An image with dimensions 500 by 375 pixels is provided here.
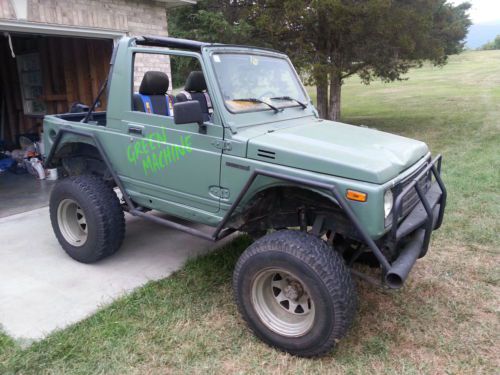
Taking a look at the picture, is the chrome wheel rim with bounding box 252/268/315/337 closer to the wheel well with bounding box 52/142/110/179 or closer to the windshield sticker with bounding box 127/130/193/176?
the windshield sticker with bounding box 127/130/193/176

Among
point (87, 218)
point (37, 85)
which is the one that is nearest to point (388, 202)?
point (87, 218)

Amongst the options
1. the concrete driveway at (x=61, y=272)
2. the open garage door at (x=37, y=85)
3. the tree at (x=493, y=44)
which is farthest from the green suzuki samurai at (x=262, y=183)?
the tree at (x=493, y=44)

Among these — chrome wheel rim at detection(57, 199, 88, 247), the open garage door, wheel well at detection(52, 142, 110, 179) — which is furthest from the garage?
chrome wheel rim at detection(57, 199, 88, 247)

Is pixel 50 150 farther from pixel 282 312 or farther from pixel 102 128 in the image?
pixel 282 312

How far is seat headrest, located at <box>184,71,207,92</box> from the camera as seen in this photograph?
3736 millimetres

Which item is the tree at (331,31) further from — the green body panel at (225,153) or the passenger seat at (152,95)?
the green body panel at (225,153)

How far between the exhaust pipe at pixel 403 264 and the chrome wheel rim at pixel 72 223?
2.98 metres

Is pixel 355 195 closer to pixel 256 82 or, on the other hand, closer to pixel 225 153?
pixel 225 153

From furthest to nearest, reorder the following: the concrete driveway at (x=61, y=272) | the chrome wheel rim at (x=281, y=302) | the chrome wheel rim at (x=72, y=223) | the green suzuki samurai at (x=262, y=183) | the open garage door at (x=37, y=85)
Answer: the open garage door at (x=37, y=85), the chrome wheel rim at (x=72, y=223), the concrete driveway at (x=61, y=272), the chrome wheel rim at (x=281, y=302), the green suzuki samurai at (x=262, y=183)

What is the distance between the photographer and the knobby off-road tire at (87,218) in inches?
157

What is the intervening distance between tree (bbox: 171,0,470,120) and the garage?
2.71 meters

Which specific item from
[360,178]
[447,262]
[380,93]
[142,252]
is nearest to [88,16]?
[142,252]

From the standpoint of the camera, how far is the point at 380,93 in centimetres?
2728

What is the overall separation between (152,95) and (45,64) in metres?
6.66
